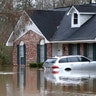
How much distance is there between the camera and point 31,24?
2124 inches

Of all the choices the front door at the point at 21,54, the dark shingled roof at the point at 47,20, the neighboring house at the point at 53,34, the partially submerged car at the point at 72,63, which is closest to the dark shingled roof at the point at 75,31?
the neighboring house at the point at 53,34

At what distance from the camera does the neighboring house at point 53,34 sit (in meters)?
49.2

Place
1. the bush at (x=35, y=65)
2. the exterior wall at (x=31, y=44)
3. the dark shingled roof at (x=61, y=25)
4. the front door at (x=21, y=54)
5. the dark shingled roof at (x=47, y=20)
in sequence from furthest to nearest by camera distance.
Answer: the front door at (x=21, y=54) → the exterior wall at (x=31, y=44) → the dark shingled roof at (x=47, y=20) → the bush at (x=35, y=65) → the dark shingled roof at (x=61, y=25)

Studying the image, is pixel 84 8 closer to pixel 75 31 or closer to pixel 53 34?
pixel 75 31

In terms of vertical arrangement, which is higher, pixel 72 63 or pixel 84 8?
pixel 84 8

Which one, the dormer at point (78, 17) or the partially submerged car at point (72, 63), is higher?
the dormer at point (78, 17)

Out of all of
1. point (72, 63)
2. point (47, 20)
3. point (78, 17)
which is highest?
point (78, 17)

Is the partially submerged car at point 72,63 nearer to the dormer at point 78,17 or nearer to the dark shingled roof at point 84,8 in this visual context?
the dormer at point 78,17

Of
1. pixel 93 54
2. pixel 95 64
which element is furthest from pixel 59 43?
pixel 95 64

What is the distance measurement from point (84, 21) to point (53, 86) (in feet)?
80.5

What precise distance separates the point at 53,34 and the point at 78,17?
344cm

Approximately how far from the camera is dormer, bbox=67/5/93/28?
5125 centimetres

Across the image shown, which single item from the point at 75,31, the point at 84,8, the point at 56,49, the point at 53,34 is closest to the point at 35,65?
the point at 56,49

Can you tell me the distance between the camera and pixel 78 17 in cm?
5153
